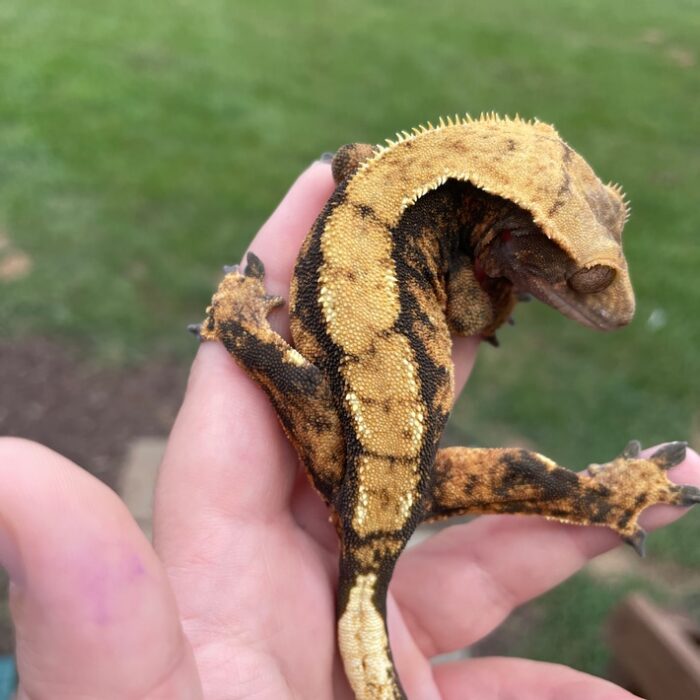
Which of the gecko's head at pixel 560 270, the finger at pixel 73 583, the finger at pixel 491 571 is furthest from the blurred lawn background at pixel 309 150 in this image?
the finger at pixel 73 583

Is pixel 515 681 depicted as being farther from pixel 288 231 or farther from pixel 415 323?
pixel 288 231

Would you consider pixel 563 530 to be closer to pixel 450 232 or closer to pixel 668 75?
pixel 450 232

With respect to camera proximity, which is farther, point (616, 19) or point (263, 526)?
point (616, 19)

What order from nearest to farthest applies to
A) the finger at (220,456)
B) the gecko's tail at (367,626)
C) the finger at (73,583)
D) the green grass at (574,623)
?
the finger at (73,583) < the finger at (220,456) < the gecko's tail at (367,626) < the green grass at (574,623)

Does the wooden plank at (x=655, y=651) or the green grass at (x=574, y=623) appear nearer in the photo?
the wooden plank at (x=655, y=651)

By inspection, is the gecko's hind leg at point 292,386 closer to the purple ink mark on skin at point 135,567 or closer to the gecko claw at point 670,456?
the purple ink mark on skin at point 135,567

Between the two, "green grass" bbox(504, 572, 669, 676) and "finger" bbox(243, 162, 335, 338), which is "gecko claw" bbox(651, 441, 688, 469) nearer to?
"green grass" bbox(504, 572, 669, 676)

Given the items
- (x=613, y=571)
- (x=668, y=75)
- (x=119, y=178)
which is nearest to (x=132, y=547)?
(x=613, y=571)
